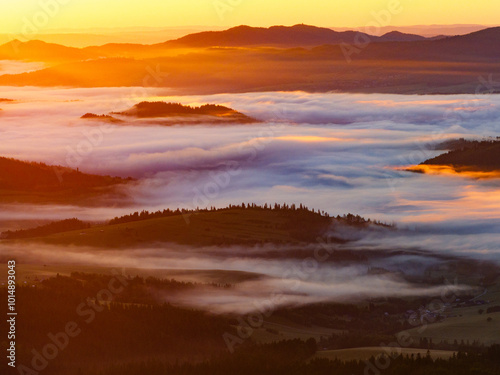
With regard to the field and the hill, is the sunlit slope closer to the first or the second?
the hill

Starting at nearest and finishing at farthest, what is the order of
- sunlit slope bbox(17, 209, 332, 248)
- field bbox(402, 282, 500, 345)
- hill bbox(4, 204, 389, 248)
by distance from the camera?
field bbox(402, 282, 500, 345) < hill bbox(4, 204, 389, 248) < sunlit slope bbox(17, 209, 332, 248)

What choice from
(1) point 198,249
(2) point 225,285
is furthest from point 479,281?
(2) point 225,285

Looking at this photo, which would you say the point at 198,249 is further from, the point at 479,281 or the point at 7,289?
the point at 7,289

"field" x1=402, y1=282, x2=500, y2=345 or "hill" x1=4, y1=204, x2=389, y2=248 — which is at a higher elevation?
"hill" x1=4, y1=204, x2=389, y2=248

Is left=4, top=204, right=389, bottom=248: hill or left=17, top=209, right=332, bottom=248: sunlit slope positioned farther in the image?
left=17, top=209, right=332, bottom=248: sunlit slope

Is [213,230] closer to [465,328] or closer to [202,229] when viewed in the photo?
[202,229]

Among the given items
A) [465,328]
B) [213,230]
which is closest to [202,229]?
[213,230]

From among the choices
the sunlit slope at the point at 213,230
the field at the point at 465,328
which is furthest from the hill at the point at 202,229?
the field at the point at 465,328

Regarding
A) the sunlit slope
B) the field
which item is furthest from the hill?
the field

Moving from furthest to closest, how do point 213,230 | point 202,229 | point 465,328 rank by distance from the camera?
point 213,230
point 202,229
point 465,328

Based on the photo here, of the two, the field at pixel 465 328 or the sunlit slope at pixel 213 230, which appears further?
the sunlit slope at pixel 213 230

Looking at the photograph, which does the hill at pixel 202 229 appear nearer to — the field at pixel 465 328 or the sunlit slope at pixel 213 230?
the sunlit slope at pixel 213 230
